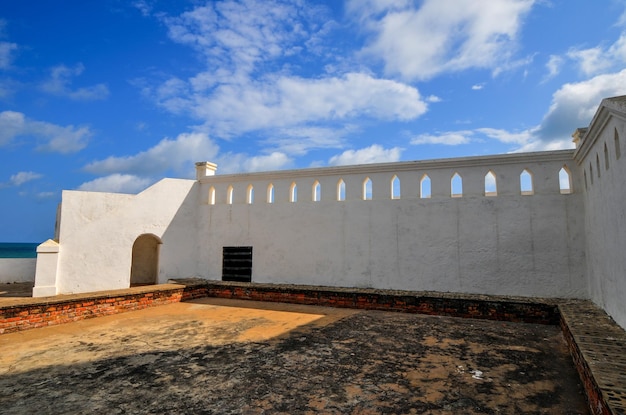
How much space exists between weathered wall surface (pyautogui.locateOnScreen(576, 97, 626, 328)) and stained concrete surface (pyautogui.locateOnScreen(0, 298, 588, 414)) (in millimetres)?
1045

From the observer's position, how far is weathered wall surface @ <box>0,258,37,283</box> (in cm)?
1077

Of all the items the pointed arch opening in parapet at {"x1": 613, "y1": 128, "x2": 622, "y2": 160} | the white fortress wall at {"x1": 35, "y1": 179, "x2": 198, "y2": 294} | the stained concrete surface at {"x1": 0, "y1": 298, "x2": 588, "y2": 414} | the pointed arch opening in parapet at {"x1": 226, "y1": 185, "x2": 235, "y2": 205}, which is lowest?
the stained concrete surface at {"x1": 0, "y1": 298, "x2": 588, "y2": 414}

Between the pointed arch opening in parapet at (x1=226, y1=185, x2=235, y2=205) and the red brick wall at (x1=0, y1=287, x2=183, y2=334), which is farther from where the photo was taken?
the pointed arch opening in parapet at (x1=226, y1=185, x2=235, y2=205)

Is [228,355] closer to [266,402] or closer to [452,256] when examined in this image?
[266,402]

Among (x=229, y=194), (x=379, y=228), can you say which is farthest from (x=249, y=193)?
(x=379, y=228)

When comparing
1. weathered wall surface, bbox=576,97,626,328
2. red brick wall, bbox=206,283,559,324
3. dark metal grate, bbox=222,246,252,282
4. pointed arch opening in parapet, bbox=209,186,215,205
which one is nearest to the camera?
weathered wall surface, bbox=576,97,626,328

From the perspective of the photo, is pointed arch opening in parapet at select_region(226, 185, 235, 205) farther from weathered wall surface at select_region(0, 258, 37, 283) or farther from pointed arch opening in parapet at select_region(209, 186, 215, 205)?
weathered wall surface at select_region(0, 258, 37, 283)

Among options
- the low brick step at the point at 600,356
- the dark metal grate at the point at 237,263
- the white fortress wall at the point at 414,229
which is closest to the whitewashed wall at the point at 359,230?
the white fortress wall at the point at 414,229

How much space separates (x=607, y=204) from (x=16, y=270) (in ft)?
49.6

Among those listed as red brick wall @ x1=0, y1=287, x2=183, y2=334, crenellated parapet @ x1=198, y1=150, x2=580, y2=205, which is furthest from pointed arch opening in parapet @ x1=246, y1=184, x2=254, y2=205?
red brick wall @ x1=0, y1=287, x2=183, y2=334

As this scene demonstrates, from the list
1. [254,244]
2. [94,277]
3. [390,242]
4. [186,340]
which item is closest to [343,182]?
[390,242]

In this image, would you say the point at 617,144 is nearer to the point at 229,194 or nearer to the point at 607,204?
the point at 607,204

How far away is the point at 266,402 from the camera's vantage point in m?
3.03

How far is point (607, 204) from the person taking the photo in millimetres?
4891
